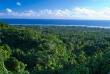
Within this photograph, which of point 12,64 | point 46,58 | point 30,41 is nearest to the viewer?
point 12,64

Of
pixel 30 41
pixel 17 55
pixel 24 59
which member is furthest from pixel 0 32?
pixel 24 59

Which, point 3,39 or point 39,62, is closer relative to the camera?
point 39,62

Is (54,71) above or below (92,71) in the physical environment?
below

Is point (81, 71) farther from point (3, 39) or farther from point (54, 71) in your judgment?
point (3, 39)

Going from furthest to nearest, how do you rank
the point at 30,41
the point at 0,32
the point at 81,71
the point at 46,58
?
the point at 0,32 → the point at 30,41 → the point at 46,58 → the point at 81,71

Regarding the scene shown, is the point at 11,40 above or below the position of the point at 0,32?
below

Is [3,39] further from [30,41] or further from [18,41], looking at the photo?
[30,41]

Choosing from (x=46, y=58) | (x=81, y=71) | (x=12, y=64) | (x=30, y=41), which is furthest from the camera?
(x=30, y=41)

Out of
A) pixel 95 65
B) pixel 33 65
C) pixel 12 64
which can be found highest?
pixel 95 65

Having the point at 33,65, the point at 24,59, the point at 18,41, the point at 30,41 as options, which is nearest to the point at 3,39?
the point at 18,41

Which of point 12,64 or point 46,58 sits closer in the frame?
point 12,64
